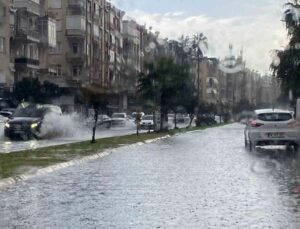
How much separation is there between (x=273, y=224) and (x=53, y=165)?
10855mm

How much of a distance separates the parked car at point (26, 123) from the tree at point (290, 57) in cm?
1925

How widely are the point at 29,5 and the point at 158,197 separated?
69215mm

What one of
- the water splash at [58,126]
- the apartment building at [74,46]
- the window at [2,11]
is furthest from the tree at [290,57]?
the apartment building at [74,46]

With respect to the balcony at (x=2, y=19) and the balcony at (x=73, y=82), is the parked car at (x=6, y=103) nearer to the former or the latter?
the balcony at (x=2, y=19)

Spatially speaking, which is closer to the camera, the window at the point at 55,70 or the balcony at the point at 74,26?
the window at the point at 55,70

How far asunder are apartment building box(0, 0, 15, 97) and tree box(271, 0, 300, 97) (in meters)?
28.4

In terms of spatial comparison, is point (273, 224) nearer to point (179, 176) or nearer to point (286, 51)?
point (179, 176)

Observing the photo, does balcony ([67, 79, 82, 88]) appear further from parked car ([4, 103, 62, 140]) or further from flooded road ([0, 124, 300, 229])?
flooded road ([0, 124, 300, 229])

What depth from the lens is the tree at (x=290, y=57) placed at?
51.3 meters

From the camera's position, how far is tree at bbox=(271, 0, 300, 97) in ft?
168

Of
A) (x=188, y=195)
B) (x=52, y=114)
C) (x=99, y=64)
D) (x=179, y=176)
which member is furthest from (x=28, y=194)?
(x=99, y=64)

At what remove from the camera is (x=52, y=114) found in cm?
4031

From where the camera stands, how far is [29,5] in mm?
79875

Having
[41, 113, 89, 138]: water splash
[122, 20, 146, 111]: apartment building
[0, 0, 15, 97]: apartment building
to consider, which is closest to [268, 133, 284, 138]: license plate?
[41, 113, 89, 138]: water splash
